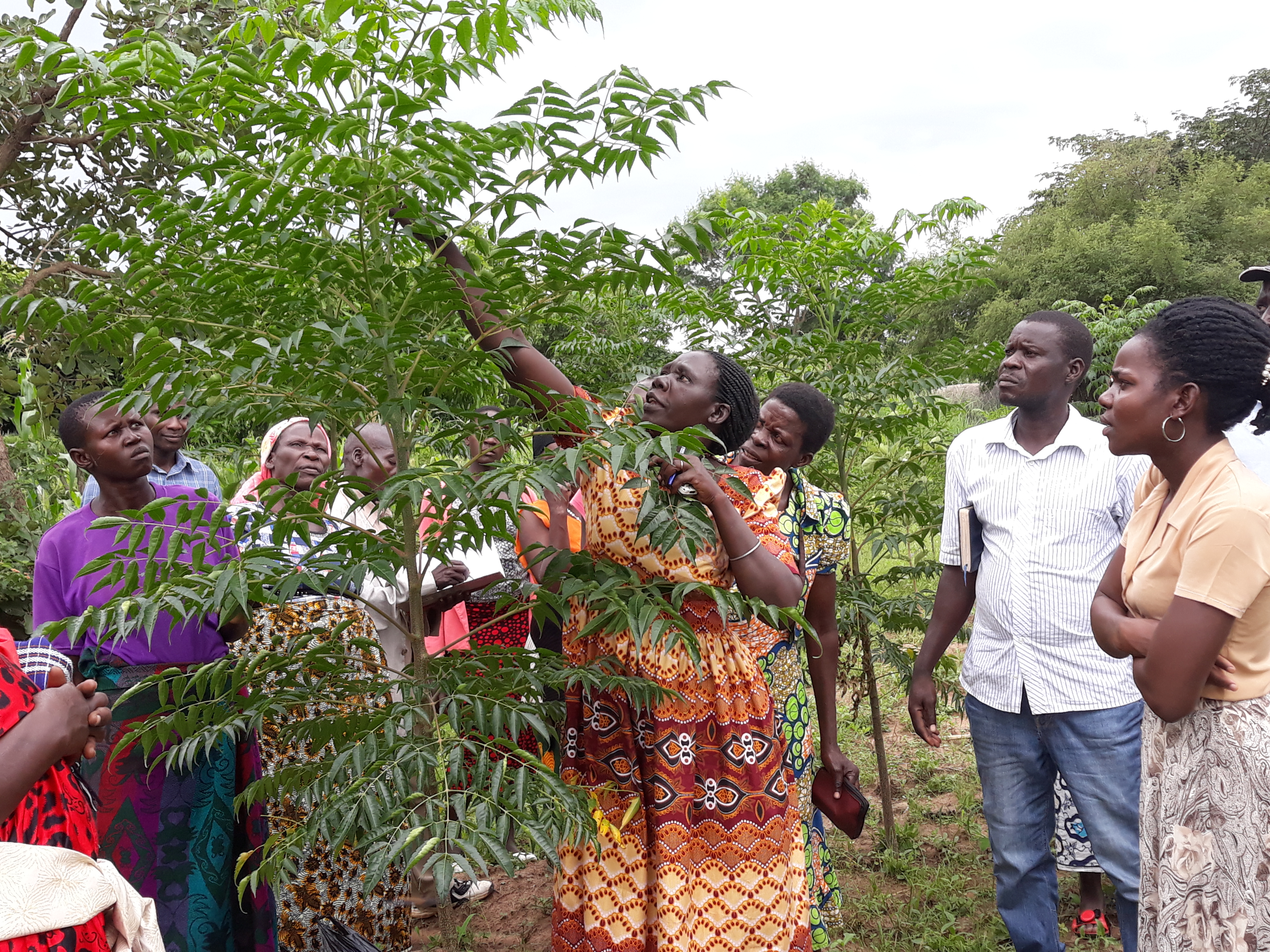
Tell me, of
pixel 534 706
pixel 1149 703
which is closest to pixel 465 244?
pixel 534 706

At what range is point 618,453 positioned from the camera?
6.00 ft

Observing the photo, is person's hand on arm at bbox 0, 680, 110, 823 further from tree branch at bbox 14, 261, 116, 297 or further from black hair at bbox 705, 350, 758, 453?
tree branch at bbox 14, 261, 116, 297

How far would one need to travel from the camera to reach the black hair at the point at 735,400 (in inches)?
108

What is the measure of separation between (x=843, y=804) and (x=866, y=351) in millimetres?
1855

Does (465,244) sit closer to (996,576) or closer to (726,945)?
(996,576)

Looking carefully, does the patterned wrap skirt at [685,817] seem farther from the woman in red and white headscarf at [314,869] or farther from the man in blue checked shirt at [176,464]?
the man in blue checked shirt at [176,464]

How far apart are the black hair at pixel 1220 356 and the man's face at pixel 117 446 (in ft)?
9.07

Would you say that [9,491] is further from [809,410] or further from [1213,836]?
[1213,836]

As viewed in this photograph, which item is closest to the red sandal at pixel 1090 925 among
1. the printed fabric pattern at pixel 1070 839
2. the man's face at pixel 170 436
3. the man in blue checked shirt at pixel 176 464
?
the printed fabric pattern at pixel 1070 839

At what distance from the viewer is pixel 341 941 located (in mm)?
2146

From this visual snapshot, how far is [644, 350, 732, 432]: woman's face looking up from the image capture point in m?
2.63

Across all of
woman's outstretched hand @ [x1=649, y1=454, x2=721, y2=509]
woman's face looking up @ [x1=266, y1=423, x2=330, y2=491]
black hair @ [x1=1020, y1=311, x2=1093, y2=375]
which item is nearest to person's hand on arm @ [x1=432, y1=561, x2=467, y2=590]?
woman's face looking up @ [x1=266, y1=423, x2=330, y2=491]

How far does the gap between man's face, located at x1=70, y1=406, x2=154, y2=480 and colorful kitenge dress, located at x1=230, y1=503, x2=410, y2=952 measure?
41 cm

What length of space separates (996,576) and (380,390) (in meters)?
2.05
